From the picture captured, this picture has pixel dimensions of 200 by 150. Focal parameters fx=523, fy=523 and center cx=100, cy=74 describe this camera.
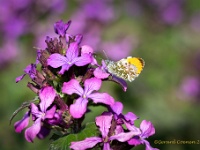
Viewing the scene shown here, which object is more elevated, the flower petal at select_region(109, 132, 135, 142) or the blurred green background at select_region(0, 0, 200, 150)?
the blurred green background at select_region(0, 0, 200, 150)

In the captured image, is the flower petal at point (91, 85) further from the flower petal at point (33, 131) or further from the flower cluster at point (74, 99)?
the flower petal at point (33, 131)

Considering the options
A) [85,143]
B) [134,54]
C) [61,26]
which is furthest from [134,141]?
[134,54]

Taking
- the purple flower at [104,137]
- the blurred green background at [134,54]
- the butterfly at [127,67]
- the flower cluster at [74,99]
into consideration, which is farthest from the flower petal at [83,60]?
the blurred green background at [134,54]

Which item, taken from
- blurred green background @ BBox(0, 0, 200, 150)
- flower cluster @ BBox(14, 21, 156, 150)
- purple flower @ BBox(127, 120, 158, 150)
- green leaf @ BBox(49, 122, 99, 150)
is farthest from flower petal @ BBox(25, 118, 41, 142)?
blurred green background @ BBox(0, 0, 200, 150)

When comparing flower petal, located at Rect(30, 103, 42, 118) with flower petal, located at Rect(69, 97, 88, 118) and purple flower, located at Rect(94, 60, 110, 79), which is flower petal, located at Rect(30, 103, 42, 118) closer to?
flower petal, located at Rect(69, 97, 88, 118)

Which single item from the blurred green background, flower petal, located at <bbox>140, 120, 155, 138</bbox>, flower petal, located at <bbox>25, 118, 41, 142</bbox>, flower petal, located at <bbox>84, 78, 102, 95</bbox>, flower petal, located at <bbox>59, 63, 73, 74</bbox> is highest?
the blurred green background

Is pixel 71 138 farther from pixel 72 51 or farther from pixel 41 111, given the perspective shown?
pixel 72 51
